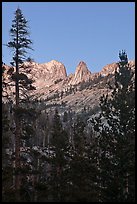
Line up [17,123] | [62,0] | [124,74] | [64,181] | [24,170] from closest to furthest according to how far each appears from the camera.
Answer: [62,0]
[24,170]
[17,123]
[124,74]
[64,181]

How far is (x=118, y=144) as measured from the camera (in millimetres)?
21297

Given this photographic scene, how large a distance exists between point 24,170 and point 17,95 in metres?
4.73

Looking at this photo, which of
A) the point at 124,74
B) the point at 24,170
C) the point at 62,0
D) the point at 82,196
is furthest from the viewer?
the point at 124,74

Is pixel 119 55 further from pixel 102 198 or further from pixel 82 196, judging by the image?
pixel 82 196

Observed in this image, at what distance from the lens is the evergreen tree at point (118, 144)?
65.7ft

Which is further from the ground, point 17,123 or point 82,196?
point 17,123

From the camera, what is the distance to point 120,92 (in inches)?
997

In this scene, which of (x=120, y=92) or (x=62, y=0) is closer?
(x=62, y=0)

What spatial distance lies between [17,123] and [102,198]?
7.15 m

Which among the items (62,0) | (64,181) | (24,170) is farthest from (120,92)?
(62,0)

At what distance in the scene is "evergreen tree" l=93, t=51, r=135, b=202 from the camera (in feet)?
65.7

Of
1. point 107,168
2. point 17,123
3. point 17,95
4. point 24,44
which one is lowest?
point 107,168

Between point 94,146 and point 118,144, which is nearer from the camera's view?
point 118,144

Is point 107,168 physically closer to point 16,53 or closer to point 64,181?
point 64,181
